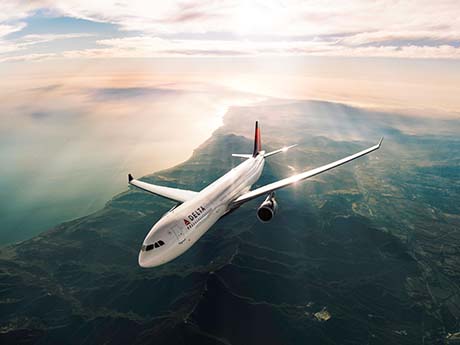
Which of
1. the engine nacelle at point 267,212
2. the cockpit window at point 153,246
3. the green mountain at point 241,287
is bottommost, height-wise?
the green mountain at point 241,287

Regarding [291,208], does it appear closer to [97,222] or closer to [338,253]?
[338,253]

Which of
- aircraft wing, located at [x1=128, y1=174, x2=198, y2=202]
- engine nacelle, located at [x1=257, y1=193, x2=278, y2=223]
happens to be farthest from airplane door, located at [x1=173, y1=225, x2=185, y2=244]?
aircraft wing, located at [x1=128, y1=174, x2=198, y2=202]

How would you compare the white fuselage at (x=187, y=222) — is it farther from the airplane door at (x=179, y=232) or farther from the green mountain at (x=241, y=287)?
the green mountain at (x=241, y=287)

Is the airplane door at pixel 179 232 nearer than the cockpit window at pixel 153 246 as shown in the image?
No

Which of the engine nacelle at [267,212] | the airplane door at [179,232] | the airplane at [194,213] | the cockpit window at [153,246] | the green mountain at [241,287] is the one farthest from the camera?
the green mountain at [241,287]

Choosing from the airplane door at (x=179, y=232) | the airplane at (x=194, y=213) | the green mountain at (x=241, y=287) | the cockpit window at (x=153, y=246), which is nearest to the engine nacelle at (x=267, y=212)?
the airplane at (x=194, y=213)

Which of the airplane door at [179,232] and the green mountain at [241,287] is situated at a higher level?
the airplane door at [179,232]

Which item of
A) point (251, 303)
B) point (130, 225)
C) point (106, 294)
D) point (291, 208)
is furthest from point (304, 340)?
point (130, 225)

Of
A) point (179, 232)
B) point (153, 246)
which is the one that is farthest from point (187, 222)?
point (153, 246)

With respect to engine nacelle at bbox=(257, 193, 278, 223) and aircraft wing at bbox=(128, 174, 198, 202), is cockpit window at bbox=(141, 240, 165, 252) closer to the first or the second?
engine nacelle at bbox=(257, 193, 278, 223)
